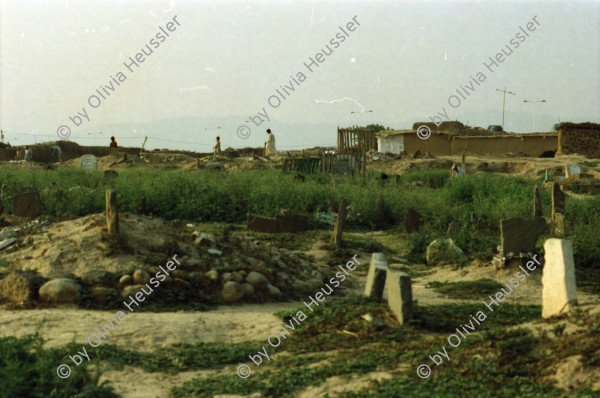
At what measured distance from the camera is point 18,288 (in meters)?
6.89

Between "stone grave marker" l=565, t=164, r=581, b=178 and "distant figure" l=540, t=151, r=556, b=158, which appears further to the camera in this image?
"distant figure" l=540, t=151, r=556, b=158

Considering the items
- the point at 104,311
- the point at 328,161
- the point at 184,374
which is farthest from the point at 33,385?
the point at 328,161

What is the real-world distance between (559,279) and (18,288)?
5655 mm

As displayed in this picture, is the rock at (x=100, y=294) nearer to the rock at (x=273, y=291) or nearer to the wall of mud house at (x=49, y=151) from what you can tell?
the rock at (x=273, y=291)

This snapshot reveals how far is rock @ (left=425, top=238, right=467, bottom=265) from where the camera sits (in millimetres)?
9539

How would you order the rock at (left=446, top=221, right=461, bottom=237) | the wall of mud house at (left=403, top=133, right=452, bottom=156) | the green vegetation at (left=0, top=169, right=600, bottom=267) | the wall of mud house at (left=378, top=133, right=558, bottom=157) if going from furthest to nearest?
the wall of mud house at (left=403, top=133, right=452, bottom=156) → the wall of mud house at (left=378, top=133, right=558, bottom=157) → the green vegetation at (left=0, top=169, right=600, bottom=267) → the rock at (left=446, top=221, right=461, bottom=237)

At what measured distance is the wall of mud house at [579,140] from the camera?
27312mm

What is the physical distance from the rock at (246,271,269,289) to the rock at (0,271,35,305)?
2.51 metres

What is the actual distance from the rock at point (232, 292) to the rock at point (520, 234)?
11.9 ft

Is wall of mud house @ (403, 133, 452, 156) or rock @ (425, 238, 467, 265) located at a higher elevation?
wall of mud house @ (403, 133, 452, 156)

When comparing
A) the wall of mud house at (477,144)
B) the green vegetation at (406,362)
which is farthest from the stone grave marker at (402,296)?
→ the wall of mud house at (477,144)

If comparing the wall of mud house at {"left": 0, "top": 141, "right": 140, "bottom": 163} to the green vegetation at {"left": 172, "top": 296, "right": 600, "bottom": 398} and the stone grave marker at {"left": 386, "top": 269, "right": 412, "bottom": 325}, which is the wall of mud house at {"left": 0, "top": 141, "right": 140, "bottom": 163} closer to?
the stone grave marker at {"left": 386, "top": 269, "right": 412, "bottom": 325}

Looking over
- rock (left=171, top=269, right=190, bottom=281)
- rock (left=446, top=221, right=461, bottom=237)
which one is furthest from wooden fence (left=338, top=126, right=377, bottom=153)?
rock (left=171, top=269, right=190, bottom=281)

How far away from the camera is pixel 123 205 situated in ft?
44.0
